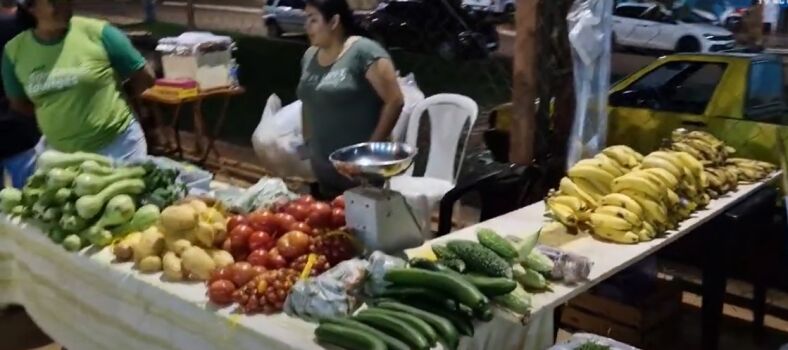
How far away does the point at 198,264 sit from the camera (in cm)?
253

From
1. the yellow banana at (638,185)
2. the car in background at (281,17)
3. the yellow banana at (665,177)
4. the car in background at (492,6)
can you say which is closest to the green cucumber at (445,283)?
the yellow banana at (638,185)

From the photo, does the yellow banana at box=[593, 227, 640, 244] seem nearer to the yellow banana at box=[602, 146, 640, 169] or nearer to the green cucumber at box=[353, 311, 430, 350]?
the yellow banana at box=[602, 146, 640, 169]

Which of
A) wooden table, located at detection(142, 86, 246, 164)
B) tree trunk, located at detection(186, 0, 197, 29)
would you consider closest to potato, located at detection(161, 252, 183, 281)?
wooden table, located at detection(142, 86, 246, 164)

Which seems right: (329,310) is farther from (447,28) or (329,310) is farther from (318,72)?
(447,28)

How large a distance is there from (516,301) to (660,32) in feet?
10.3

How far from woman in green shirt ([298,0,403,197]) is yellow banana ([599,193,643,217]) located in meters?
1.04

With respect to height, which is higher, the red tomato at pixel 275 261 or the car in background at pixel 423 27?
the red tomato at pixel 275 261

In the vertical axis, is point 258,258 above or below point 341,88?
below

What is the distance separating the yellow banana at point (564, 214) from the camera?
10.2ft

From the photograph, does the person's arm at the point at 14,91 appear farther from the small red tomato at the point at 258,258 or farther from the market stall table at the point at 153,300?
the small red tomato at the point at 258,258

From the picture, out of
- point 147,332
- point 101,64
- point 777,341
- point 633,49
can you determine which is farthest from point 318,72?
point 777,341

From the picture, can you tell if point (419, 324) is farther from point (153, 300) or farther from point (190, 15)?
point (190, 15)

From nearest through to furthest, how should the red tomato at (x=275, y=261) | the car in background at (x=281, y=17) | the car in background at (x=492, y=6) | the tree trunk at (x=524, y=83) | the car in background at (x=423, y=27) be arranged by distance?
the red tomato at (x=275, y=261)
the tree trunk at (x=524, y=83)
the car in background at (x=492, y=6)
the car in background at (x=423, y=27)
the car in background at (x=281, y=17)

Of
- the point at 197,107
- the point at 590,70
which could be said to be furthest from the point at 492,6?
the point at 197,107
